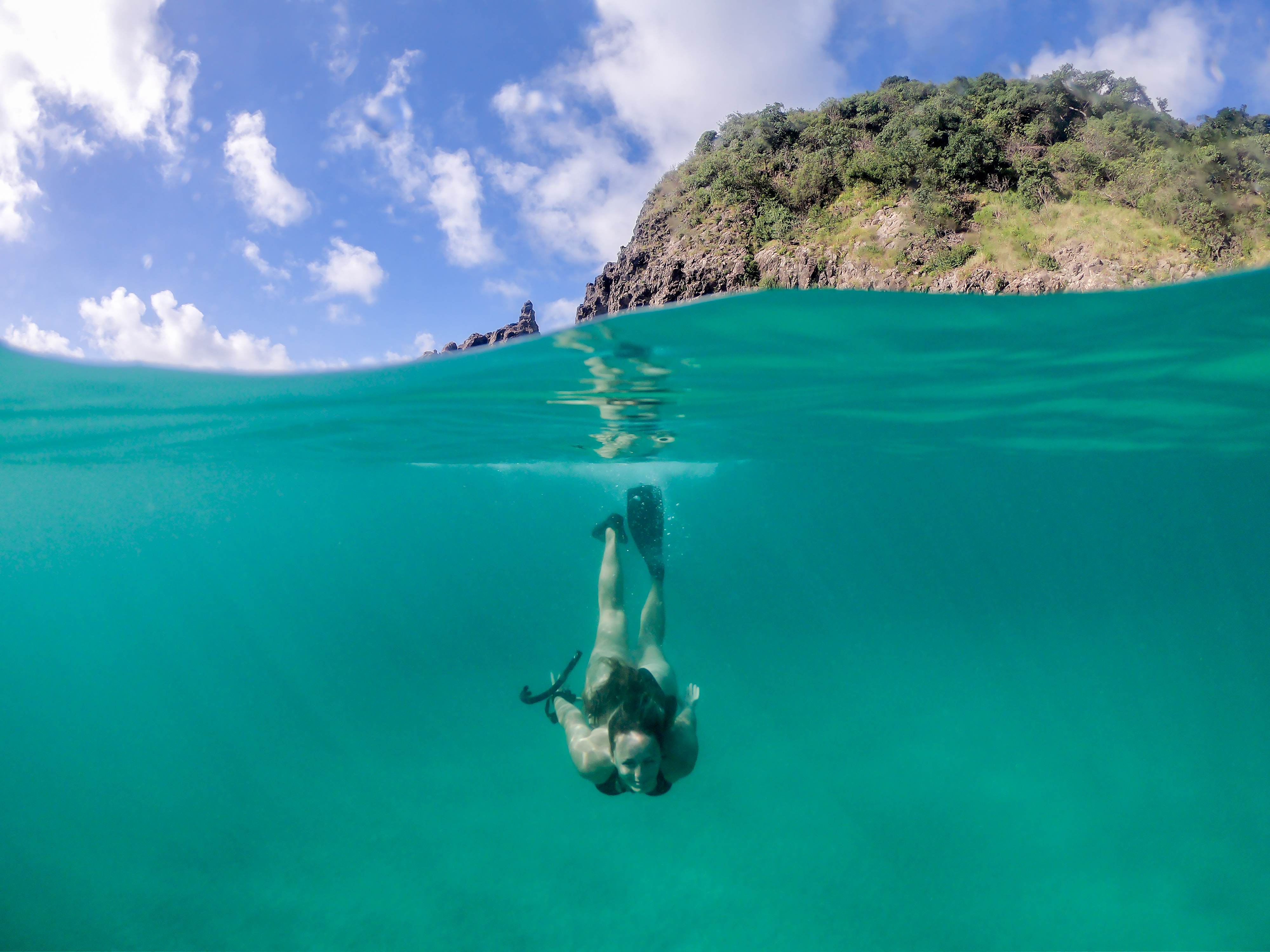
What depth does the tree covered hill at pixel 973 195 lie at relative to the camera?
21266mm

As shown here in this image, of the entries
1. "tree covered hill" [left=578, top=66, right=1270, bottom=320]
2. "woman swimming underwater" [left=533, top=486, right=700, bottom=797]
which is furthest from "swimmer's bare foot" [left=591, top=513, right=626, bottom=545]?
"tree covered hill" [left=578, top=66, right=1270, bottom=320]

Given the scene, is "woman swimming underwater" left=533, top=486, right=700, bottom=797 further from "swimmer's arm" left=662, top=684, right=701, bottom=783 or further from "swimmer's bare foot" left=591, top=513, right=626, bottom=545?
"swimmer's bare foot" left=591, top=513, right=626, bottom=545

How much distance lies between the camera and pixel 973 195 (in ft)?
82.5

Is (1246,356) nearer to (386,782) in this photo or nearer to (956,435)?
(956,435)

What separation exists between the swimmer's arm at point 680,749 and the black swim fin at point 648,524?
3787 mm

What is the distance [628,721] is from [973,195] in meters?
28.6

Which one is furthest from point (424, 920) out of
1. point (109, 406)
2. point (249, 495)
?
point (249, 495)

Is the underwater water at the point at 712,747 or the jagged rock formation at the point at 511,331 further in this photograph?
the jagged rock formation at the point at 511,331

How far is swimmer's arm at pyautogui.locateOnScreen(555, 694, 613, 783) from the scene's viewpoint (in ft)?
20.7

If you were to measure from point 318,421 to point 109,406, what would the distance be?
3.67 meters

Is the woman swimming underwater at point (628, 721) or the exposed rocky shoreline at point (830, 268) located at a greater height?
the exposed rocky shoreline at point (830, 268)

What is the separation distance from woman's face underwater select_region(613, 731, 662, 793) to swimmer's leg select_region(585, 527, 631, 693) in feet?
3.96

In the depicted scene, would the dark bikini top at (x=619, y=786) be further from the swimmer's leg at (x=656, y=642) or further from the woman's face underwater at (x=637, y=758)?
the swimmer's leg at (x=656, y=642)

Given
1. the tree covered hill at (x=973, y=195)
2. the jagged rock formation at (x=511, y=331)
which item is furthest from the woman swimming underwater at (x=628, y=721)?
the tree covered hill at (x=973, y=195)
